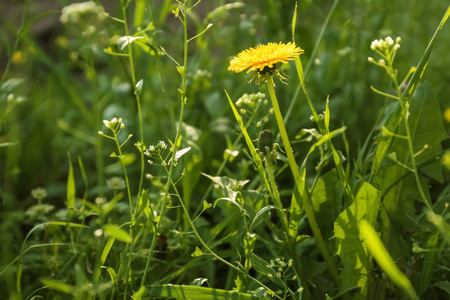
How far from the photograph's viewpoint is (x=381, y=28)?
2064 millimetres

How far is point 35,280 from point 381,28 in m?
1.58

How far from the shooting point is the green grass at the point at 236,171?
108 centimetres

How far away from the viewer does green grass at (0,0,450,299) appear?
1078 millimetres

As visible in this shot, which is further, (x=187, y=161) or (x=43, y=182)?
(x=43, y=182)

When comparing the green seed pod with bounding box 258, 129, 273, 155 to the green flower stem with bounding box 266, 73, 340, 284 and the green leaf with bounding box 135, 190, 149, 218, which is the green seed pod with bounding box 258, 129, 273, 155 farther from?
the green leaf with bounding box 135, 190, 149, 218

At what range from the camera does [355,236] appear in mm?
1091

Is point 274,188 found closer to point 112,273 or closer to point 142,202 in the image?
point 142,202

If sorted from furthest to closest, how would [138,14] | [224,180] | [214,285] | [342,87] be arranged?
[342,87], [138,14], [214,285], [224,180]

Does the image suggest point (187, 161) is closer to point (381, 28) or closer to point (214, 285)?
point (214, 285)

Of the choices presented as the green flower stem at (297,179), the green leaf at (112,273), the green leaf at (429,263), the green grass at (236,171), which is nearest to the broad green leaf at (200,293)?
the green grass at (236,171)

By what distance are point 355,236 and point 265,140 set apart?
0.28m

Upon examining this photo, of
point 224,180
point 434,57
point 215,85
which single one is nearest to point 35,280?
point 224,180

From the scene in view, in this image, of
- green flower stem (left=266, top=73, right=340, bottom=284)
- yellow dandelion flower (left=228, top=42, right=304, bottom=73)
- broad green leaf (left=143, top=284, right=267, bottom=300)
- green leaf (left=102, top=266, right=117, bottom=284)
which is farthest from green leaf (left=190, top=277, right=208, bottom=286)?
yellow dandelion flower (left=228, top=42, right=304, bottom=73)

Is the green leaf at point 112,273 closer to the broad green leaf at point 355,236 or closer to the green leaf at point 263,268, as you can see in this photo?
the green leaf at point 263,268
